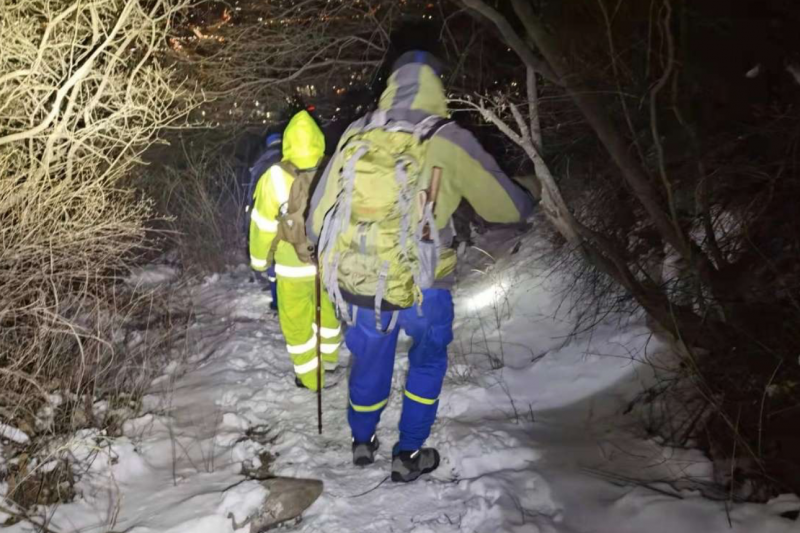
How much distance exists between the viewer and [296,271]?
384cm

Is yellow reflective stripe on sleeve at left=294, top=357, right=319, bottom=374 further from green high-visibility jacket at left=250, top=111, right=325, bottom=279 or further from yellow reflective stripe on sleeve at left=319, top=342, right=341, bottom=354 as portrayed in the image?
green high-visibility jacket at left=250, top=111, right=325, bottom=279

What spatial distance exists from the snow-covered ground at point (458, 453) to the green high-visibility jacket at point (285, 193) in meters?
0.97

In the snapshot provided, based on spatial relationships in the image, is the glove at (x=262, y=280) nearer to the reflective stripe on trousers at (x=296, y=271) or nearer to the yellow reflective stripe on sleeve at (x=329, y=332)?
the yellow reflective stripe on sleeve at (x=329, y=332)

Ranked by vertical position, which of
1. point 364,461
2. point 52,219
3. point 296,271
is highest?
point 52,219

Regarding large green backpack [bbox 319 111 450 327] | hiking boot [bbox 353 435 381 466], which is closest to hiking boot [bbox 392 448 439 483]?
hiking boot [bbox 353 435 381 466]

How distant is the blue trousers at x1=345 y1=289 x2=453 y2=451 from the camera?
2836 millimetres

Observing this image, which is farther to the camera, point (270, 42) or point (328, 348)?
point (270, 42)

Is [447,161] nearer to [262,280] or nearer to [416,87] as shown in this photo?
[416,87]

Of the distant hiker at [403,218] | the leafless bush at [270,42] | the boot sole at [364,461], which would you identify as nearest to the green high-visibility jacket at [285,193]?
the distant hiker at [403,218]

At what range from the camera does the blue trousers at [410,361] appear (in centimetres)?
284

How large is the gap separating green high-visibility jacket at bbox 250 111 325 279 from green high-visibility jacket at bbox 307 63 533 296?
105 centimetres

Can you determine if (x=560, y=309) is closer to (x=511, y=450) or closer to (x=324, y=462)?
(x=511, y=450)

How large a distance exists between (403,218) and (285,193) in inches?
53.1

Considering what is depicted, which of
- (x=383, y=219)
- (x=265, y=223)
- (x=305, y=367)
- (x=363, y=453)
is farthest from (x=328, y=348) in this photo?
(x=383, y=219)
